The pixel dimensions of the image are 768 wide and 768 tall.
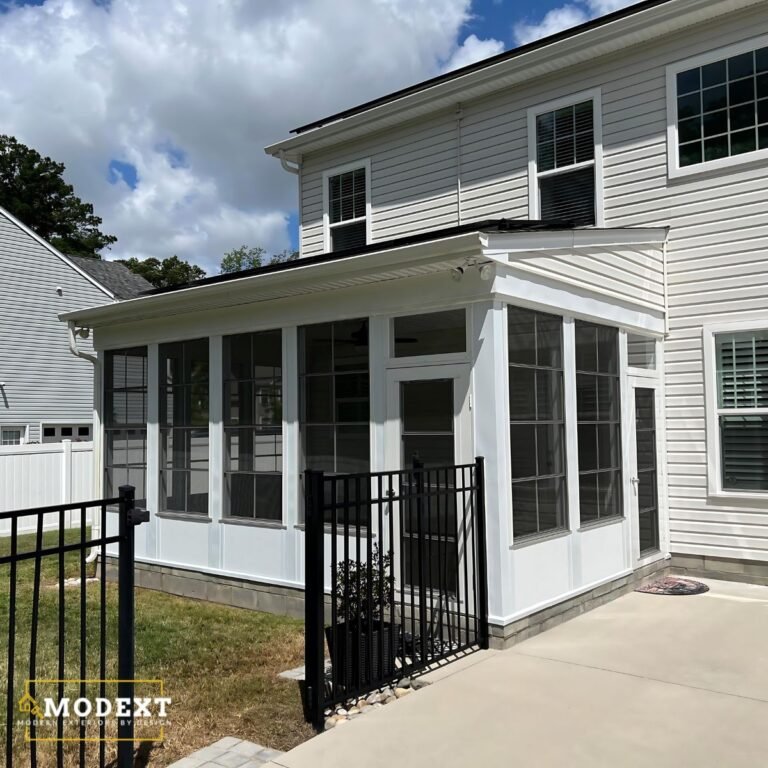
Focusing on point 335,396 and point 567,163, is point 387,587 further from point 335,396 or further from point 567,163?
point 567,163

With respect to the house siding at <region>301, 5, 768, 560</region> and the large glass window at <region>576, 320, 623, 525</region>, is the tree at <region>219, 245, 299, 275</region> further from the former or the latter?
the large glass window at <region>576, 320, 623, 525</region>

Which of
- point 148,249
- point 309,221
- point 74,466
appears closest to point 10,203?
point 74,466

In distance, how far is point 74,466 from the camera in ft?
45.7

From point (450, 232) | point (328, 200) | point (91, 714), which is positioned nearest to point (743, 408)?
point (450, 232)

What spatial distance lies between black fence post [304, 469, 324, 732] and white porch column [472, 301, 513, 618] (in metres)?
1.52

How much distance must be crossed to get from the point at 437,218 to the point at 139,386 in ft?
14.5

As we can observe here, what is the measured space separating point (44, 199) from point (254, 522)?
39016mm

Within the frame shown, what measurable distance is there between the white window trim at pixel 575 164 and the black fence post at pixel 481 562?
4.16 meters

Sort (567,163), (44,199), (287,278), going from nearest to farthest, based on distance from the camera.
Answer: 1. (287,278)
2. (567,163)
3. (44,199)

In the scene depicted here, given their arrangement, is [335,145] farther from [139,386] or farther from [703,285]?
[703,285]

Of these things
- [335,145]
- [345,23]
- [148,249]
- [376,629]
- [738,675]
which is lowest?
[738,675]

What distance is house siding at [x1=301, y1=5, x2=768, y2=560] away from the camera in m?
6.77

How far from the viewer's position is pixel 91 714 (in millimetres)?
3955

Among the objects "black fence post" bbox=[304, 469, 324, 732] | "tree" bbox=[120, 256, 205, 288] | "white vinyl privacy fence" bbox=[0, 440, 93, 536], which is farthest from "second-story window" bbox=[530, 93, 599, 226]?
"tree" bbox=[120, 256, 205, 288]
